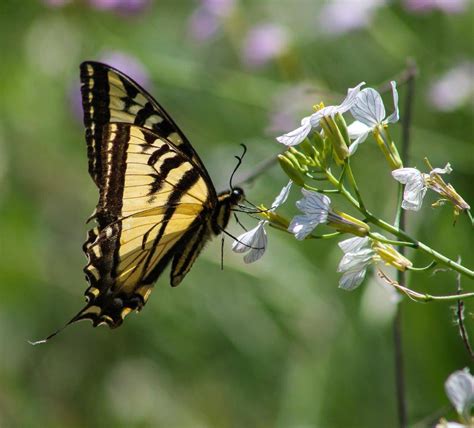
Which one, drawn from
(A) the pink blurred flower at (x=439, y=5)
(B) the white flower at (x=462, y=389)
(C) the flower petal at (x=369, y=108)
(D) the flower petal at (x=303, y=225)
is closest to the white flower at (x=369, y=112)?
(C) the flower petal at (x=369, y=108)

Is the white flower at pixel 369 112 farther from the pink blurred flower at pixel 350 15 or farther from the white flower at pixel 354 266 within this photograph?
the pink blurred flower at pixel 350 15

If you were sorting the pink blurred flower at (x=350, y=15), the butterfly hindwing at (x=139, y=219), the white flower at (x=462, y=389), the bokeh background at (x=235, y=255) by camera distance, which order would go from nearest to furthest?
the white flower at (x=462, y=389)
the butterfly hindwing at (x=139, y=219)
the bokeh background at (x=235, y=255)
the pink blurred flower at (x=350, y=15)

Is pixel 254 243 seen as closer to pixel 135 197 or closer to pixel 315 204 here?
pixel 315 204

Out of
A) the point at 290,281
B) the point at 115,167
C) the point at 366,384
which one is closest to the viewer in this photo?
the point at 115,167

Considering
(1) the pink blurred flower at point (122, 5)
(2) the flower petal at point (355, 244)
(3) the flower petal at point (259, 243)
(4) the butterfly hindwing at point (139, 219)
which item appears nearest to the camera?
(2) the flower petal at point (355, 244)

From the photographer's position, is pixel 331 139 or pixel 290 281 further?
pixel 290 281

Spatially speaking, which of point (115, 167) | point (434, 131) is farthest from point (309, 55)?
point (115, 167)

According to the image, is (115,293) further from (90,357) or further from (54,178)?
(54,178)
